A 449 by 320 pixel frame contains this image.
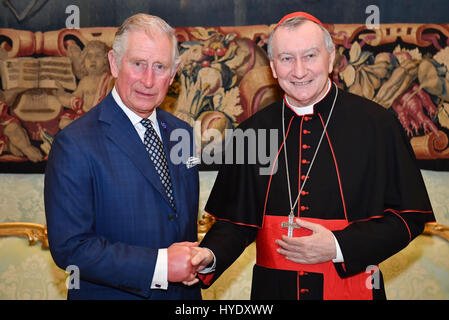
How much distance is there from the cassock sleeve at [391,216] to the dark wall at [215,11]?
1.34 metres

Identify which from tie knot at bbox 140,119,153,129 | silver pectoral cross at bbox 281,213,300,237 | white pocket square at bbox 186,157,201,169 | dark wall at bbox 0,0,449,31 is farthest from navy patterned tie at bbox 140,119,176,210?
dark wall at bbox 0,0,449,31

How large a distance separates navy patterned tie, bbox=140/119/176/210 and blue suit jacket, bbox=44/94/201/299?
0.13 feet

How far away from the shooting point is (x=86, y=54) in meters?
3.57

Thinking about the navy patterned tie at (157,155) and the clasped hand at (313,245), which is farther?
the navy patterned tie at (157,155)

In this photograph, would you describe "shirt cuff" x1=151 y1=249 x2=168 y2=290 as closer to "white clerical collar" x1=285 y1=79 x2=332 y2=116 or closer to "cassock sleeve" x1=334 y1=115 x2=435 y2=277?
"cassock sleeve" x1=334 y1=115 x2=435 y2=277

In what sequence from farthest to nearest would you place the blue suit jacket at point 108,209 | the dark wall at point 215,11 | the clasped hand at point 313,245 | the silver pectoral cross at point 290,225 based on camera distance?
1. the dark wall at point 215,11
2. the silver pectoral cross at point 290,225
3. the clasped hand at point 313,245
4. the blue suit jacket at point 108,209

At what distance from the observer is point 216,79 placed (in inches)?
142

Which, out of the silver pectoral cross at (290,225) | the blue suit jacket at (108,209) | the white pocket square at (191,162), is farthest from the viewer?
the white pocket square at (191,162)

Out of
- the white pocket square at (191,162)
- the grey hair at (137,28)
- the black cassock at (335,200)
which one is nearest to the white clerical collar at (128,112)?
the grey hair at (137,28)

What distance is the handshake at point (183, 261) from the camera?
2.21m

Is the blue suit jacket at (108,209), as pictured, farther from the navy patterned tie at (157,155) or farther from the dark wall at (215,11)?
the dark wall at (215,11)
